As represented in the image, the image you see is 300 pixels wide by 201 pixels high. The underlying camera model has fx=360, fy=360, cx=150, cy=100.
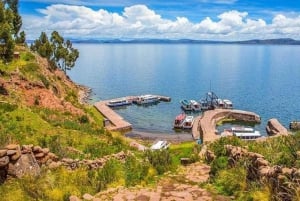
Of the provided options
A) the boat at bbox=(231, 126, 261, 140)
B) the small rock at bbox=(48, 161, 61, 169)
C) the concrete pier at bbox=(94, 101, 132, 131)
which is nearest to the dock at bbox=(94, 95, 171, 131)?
the concrete pier at bbox=(94, 101, 132, 131)

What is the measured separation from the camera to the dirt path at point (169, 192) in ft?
37.6

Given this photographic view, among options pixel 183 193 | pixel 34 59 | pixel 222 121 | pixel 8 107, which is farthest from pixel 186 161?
pixel 222 121

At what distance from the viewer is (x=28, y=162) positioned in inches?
524

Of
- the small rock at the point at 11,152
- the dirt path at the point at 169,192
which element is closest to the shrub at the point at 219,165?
the dirt path at the point at 169,192

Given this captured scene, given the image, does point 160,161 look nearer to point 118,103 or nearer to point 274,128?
point 274,128

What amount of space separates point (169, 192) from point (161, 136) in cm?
3899

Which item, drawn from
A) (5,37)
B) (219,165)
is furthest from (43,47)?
(219,165)

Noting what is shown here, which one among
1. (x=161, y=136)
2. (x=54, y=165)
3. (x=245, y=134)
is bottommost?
(x=161, y=136)

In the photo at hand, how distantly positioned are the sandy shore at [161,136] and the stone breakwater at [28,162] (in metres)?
33.3

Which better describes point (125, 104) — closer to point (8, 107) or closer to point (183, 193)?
point (8, 107)

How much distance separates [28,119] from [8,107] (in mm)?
2478

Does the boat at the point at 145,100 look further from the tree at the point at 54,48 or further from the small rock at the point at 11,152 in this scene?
the small rock at the point at 11,152

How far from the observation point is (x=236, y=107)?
74.2m

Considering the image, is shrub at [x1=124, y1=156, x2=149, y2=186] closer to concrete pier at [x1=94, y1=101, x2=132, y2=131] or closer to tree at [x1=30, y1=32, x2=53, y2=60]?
concrete pier at [x1=94, y1=101, x2=132, y2=131]
